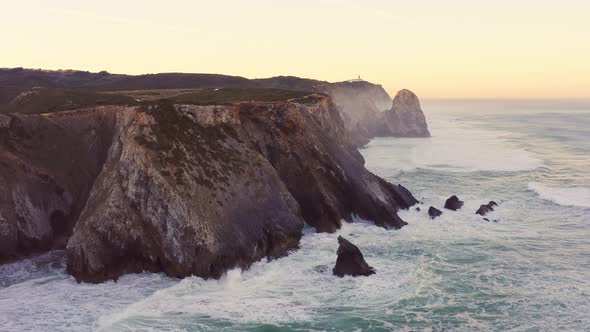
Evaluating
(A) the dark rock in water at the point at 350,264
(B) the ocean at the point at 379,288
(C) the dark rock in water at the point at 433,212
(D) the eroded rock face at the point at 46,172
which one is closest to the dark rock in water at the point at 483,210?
(B) the ocean at the point at 379,288

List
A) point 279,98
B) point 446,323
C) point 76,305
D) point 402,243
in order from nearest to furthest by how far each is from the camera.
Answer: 1. point 446,323
2. point 76,305
3. point 402,243
4. point 279,98

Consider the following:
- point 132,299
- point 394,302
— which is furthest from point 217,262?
point 394,302

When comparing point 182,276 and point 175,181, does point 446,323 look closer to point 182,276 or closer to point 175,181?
point 182,276

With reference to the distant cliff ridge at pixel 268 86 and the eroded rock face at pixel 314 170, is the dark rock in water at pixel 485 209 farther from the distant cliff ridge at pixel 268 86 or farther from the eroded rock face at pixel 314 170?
the distant cliff ridge at pixel 268 86

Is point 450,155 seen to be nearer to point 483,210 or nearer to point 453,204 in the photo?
point 453,204

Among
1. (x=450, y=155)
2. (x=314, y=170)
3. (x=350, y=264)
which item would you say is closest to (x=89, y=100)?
(x=314, y=170)
